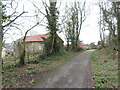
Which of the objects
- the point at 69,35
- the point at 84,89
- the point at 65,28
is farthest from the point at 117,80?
the point at 69,35

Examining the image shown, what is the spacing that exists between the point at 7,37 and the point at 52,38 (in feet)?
19.3

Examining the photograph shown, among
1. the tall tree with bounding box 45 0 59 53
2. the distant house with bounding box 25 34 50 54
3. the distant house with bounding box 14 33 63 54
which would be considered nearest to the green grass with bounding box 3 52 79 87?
the distant house with bounding box 14 33 63 54

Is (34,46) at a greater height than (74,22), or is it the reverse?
(74,22)

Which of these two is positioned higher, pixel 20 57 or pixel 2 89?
pixel 20 57

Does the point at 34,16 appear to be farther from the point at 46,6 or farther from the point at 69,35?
the point at 69,35

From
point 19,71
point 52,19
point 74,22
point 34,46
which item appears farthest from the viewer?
point 74,22

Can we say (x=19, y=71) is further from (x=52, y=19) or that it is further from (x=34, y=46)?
(x=34, y=46)

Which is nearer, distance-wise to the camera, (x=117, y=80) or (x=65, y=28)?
(x=117, y=80)

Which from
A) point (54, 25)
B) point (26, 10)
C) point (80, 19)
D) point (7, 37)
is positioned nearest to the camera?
point (7, 37)

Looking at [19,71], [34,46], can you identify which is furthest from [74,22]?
[19,71]

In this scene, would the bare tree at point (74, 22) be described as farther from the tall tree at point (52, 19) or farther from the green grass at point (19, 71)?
the green grass at point (19, 71)

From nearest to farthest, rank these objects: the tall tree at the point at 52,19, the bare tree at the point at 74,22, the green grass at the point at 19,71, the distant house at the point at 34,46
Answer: the green grass at the point at 19,71 → the tall tree at the point at 52,19 → the distant house at the point at 34,46 → the bare tree at the point at 74,22

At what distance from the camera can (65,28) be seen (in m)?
18.1

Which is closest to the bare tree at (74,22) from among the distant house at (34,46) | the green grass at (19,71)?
the distant house at (34,46)
